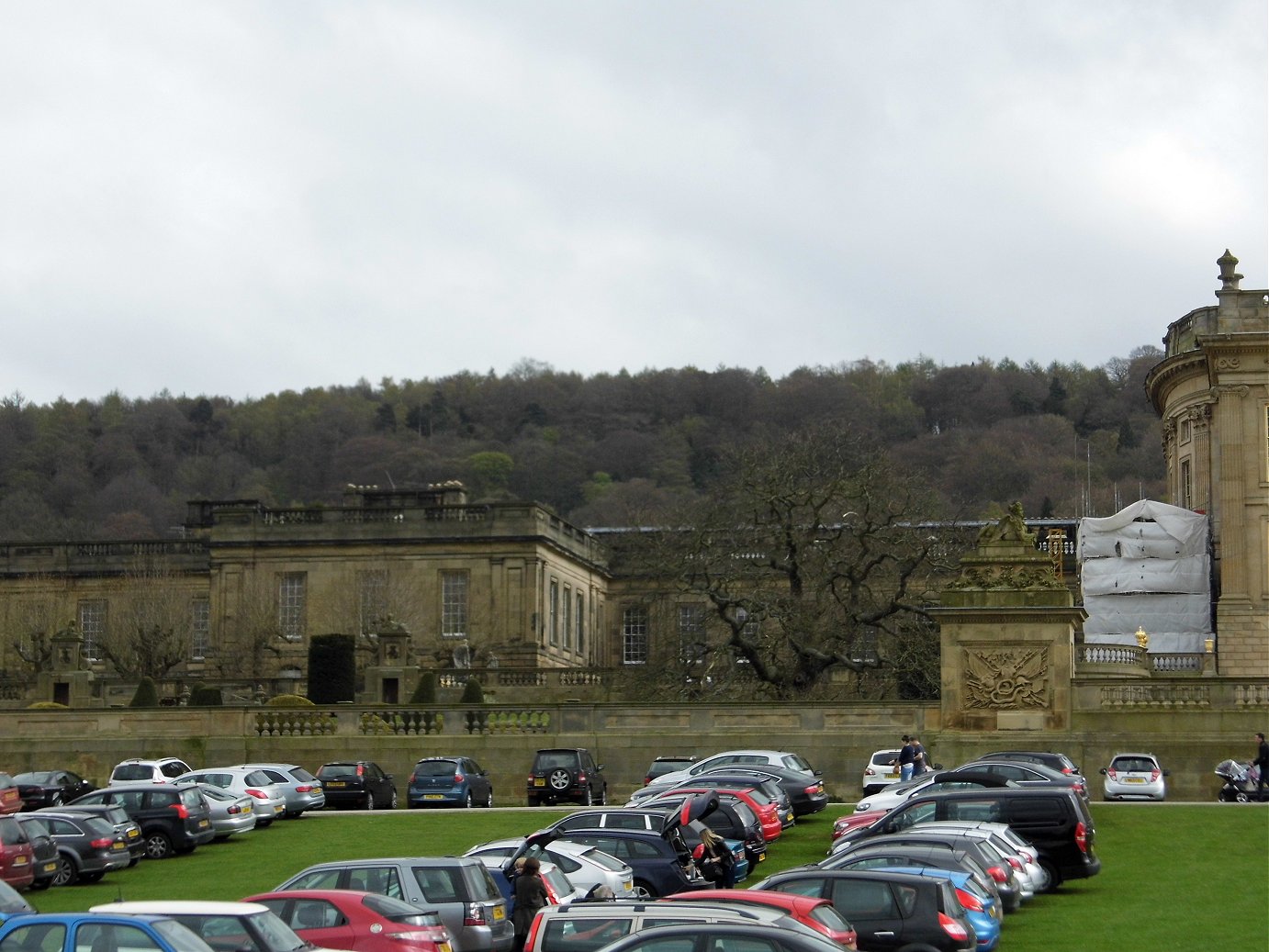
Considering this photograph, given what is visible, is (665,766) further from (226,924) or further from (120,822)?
(226,924)

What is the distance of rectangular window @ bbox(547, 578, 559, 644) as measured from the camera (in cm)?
8988

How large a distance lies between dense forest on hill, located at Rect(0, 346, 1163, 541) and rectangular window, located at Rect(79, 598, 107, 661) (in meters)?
47.4

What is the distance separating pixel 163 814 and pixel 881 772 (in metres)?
14.9

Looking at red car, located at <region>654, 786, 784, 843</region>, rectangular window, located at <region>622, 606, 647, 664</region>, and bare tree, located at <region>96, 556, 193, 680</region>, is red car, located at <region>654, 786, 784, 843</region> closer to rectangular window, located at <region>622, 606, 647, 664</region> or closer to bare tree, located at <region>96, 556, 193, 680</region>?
bare tree, located at <region>96, 556, 193, 680</region>

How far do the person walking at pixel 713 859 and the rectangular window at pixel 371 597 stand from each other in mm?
56962

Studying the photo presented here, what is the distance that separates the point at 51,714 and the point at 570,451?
393 feet

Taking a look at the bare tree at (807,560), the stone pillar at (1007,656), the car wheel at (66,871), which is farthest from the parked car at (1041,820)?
the bare tree at (807,560)

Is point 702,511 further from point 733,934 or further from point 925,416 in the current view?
point 925,416

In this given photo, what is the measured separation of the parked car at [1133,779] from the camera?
41.1m

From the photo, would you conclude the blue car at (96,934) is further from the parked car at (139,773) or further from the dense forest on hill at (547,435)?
the dense forest on hill at (547,435)

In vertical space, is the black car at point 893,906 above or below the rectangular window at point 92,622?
below

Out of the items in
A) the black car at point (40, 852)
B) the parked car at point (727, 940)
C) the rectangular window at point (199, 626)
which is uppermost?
the rectangular window at point (199, 626)

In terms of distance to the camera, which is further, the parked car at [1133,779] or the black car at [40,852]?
the parked car at [1133,779]

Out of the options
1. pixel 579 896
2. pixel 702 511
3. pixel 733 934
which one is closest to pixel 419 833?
pixel 579 896
